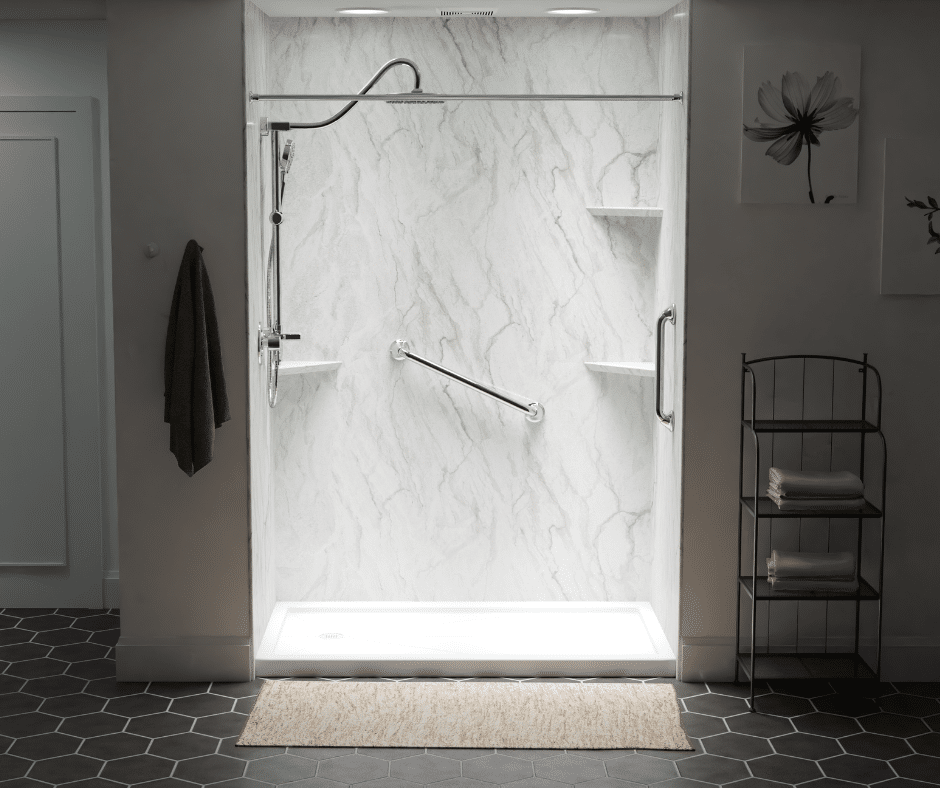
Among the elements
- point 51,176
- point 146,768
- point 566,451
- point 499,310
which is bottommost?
point 146,768

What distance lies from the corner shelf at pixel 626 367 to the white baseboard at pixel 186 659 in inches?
63.4

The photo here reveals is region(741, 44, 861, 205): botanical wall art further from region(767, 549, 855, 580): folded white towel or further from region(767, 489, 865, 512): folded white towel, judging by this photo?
region(767, 549, 855, 580): folded white towel

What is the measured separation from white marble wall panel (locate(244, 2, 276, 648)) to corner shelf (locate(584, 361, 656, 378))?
1.25m

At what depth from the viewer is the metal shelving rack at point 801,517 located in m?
3.02

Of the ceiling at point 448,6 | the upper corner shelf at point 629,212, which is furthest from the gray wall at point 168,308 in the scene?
the upper corner shelf at point 629,212

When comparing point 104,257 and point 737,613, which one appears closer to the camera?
point 737,613

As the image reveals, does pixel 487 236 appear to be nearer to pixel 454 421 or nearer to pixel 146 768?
pixel 454 421

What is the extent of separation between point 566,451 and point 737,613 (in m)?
0.95

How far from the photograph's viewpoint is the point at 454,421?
3.80 metres

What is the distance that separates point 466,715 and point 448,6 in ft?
7.49

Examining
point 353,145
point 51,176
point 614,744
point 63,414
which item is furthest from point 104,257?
point 614,744

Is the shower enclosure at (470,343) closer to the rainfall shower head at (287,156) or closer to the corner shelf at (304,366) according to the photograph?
the corner shelf at (304,366)

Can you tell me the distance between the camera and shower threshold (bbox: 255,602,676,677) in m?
3.28

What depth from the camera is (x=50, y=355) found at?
150 inches
